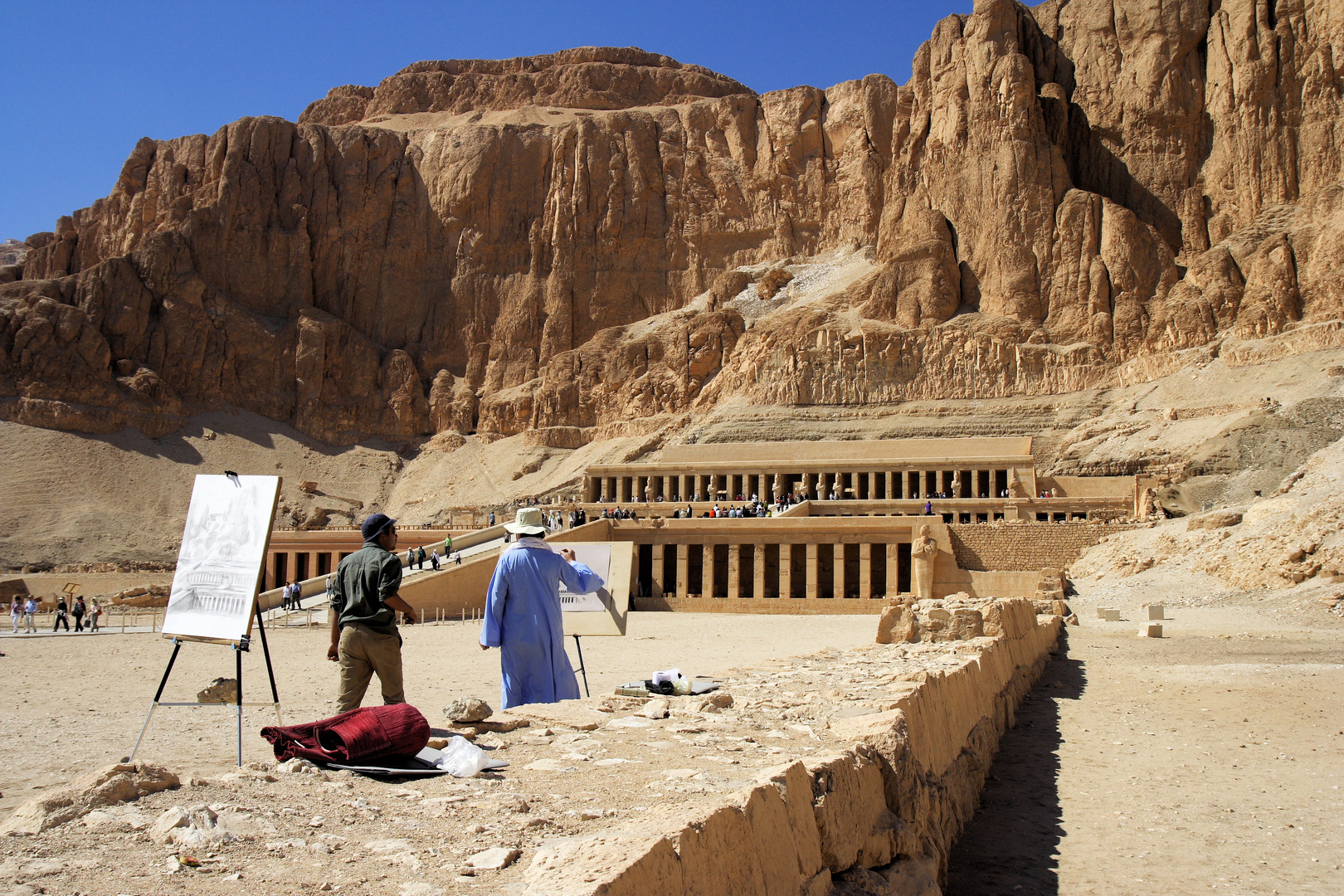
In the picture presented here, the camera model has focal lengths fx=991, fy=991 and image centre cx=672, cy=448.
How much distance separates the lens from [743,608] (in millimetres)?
32469

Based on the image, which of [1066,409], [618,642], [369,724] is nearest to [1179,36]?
[1066,409]

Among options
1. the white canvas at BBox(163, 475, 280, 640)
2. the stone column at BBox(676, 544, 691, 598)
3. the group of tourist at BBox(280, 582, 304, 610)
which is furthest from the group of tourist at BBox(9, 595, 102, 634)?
the white canvas at BBox(163, 475, 280, 640)

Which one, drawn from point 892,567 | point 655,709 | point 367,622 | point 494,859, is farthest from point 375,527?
point 892,567

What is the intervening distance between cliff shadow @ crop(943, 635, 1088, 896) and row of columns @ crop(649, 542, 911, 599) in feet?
73.5

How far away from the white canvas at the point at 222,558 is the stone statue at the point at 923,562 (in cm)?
2675

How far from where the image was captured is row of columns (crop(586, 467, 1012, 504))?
151 ft

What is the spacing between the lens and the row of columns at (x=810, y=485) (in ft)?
151

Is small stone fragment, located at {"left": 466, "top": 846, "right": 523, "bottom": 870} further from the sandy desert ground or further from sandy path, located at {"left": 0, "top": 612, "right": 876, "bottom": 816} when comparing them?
sandy path, located at {"left": 0, "top": 612, "right": 876, "bottom": 816}

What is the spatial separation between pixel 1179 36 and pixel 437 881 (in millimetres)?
76910

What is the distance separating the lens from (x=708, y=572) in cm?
3394

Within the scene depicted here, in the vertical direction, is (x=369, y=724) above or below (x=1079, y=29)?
below

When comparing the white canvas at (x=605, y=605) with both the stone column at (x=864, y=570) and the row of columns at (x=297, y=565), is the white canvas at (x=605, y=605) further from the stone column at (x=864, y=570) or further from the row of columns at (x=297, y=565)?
the row of columns at (x=297, y=565)

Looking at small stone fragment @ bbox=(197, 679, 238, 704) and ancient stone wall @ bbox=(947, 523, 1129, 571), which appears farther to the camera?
ancient stone wall @ bbox=(947, 523, 1129, 571)

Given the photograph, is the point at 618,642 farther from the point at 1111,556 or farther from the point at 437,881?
the point at 437,881
